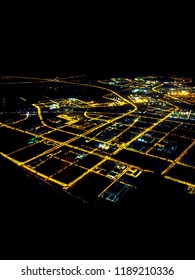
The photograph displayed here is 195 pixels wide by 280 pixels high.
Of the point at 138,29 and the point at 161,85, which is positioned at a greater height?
the point at 138,29

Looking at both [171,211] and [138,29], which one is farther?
[138,29]

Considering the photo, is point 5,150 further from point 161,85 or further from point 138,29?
point 138,29

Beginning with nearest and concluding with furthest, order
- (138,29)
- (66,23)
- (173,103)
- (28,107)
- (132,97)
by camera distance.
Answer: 1. (28,107)
2. (173,103)
3. (132,97)
4. (66,23)
5. (138,29)

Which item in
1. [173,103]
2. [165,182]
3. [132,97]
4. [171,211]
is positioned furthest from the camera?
[132,97]

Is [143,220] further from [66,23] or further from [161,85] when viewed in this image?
[66,23]
